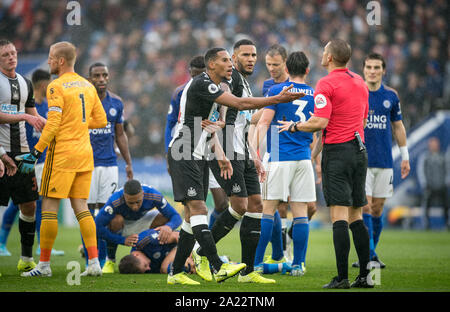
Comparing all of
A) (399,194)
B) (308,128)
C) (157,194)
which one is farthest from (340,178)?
(399,194)

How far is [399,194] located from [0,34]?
44.0 feet

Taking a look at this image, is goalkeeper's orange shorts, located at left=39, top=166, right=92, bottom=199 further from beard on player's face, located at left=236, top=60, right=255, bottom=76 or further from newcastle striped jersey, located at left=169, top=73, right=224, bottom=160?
beard on player's face, located at left=236, top=60, right=255, bottom=76

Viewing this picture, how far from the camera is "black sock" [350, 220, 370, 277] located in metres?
6.00

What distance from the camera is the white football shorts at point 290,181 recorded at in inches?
284

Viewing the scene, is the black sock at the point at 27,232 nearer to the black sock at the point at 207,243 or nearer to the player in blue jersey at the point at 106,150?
the player in blue jersey at the point at 106,150

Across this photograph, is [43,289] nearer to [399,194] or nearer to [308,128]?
[308,128]

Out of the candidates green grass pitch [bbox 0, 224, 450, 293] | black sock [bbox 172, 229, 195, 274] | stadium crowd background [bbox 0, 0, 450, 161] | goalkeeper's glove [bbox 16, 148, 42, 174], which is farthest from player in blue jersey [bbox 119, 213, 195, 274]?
stadium crowd background [bbox 0, 0, 450, 161]

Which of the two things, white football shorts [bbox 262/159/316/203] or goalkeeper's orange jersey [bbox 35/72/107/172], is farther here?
white football shorts [bbox 262/159/316/203]

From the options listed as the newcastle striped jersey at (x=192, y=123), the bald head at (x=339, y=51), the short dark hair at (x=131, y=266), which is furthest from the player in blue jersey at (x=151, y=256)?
the bald head at (x=339, y=51)

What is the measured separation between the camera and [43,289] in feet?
19.6

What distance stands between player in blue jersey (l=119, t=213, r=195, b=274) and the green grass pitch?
261 millimetres

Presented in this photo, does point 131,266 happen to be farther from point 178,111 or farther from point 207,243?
point 178,111

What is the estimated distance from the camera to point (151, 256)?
7.88m

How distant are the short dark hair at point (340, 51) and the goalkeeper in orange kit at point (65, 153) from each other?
2.76m
